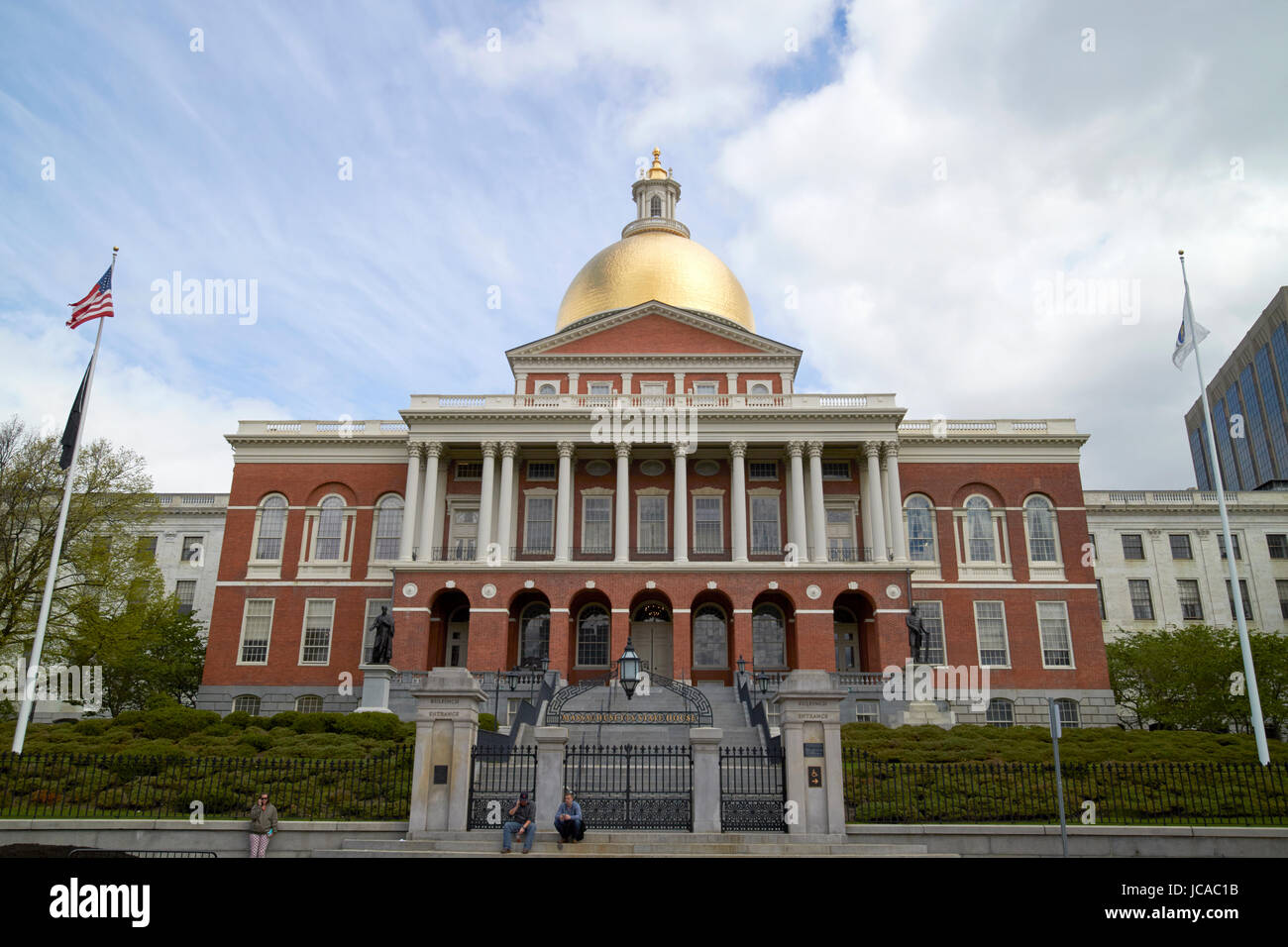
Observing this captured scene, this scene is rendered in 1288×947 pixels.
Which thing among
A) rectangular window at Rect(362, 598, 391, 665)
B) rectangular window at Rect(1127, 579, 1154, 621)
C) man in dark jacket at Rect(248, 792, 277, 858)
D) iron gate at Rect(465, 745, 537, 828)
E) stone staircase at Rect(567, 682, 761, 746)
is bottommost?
man in dark jacket at Rect(248, 792, 277, 858)

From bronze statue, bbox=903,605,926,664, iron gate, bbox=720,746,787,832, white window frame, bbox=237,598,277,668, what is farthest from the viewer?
white window frame, bbox=237,598,277,668

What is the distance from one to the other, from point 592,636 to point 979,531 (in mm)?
19279

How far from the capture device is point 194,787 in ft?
60.6

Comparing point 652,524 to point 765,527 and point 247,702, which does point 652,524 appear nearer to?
point 765,527

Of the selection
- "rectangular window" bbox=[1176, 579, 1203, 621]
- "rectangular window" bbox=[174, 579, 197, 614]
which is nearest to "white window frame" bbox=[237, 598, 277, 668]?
"rectangular window" bbox=[174, 579, 197, 614]

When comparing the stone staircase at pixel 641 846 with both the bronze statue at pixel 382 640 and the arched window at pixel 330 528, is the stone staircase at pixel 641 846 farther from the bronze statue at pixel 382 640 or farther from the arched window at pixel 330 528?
the arched window at pixel 330 528

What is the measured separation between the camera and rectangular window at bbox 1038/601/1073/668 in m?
43.6

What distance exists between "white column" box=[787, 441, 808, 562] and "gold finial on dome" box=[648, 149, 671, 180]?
79.3 ft

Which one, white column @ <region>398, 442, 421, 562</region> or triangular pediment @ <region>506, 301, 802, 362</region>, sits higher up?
triangular pediment @ <region>506, 301, 802, 362</region>

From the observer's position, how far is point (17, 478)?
32.2 metres

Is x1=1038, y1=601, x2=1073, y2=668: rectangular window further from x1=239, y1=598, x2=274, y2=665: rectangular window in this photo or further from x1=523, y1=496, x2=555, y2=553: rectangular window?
x1=239, y1=598, x2=274, y2=665: rectangular window

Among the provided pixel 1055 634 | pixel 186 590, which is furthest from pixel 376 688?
pixel 1055 634
